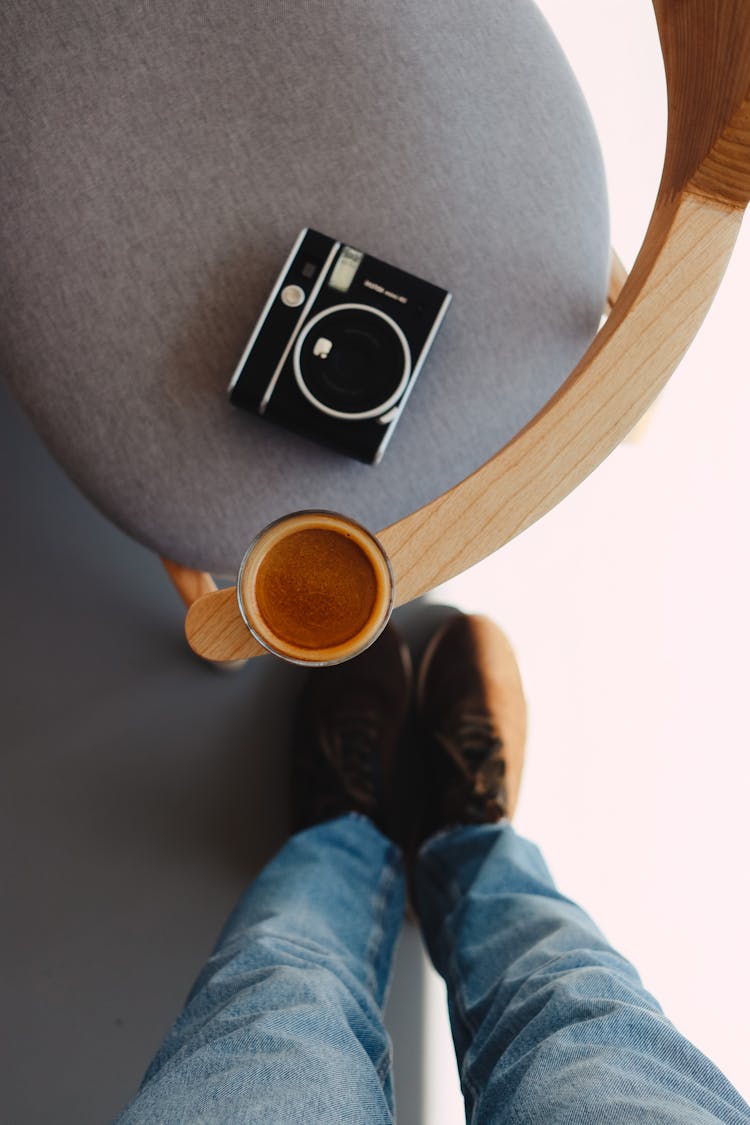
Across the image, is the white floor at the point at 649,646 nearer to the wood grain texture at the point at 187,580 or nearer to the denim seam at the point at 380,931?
the denim seam at the point at 380,931

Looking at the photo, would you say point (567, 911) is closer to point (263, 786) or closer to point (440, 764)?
point (440, 764)

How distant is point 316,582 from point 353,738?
554mm

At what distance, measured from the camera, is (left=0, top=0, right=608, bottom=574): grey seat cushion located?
0.67m

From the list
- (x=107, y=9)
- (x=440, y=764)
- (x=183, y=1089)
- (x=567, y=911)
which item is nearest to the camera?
(x=183, y=1089)

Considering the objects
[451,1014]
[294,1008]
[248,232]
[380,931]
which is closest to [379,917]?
[380,931]

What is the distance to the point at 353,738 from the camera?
1036 mm

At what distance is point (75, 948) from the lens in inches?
38.8

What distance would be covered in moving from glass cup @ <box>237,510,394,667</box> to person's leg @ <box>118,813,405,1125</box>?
0.29m

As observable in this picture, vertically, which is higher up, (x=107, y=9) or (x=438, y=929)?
(x=107, y=9)

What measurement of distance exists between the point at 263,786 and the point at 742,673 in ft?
2.17

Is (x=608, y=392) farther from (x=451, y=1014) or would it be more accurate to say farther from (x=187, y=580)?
(x=451, y=1014)

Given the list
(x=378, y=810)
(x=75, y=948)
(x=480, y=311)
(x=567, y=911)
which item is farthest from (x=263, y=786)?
(x=480, y=311)

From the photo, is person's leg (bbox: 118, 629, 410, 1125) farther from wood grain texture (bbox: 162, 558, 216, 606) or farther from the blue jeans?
wood grain texture (bbox: 162, 558, 216, 606)

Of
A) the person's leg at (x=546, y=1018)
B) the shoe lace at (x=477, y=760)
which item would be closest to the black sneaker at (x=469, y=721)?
the shoe lace at (x=477, y=760)
